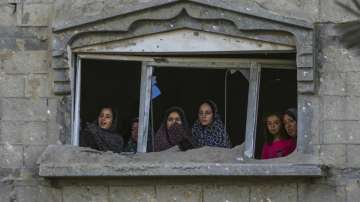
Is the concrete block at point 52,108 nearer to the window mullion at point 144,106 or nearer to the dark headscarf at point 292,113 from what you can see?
the window mullion at point 144,106

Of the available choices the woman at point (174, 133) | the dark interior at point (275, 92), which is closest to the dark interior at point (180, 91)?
the dark interior at point (275, 92)

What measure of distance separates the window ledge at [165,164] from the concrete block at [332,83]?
0.52m

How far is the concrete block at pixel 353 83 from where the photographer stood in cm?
1212

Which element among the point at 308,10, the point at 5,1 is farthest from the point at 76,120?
the point at 308,10

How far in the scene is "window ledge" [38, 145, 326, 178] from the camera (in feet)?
39.3

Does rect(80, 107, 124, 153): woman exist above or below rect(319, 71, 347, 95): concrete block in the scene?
below

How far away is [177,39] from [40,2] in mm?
1094

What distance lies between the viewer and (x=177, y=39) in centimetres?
1240

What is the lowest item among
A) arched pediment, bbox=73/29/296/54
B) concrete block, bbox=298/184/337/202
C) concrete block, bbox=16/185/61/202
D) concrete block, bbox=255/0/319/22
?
concrete block, bbox=16/185/61/202

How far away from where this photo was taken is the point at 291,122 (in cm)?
1238

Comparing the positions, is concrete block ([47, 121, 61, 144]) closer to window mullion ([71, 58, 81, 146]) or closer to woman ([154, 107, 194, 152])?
window mullion ([71, 58, 81, 146])

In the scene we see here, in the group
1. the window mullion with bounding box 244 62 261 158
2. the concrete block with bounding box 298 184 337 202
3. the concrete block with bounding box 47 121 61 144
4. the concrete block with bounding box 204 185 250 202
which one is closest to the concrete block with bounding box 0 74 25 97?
the concrete block with bounding box 47 121 61 144

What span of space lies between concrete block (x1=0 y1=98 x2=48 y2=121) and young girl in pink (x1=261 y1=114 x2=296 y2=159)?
1698mm

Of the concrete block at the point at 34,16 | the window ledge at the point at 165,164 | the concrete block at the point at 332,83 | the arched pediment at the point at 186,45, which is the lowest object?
the window ledge at the point at 165,164
